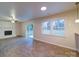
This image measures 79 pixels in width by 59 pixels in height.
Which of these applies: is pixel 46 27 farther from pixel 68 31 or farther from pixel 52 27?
pixel 68 31

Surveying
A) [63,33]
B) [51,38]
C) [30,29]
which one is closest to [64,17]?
[63,33]

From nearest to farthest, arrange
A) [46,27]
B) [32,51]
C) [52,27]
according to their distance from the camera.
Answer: [32,51] → [52,27] → [46,27]

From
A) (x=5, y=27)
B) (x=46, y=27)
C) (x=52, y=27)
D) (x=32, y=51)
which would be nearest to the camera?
(x=5, y=27)

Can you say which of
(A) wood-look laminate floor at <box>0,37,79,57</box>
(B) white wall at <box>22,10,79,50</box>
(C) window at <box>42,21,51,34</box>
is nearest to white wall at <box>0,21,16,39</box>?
(A) wood-look laminate floor at <box>0,37,79,57</box>

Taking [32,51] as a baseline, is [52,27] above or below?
above

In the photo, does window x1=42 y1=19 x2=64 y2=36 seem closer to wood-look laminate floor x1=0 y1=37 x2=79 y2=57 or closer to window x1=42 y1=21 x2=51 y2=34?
window x1=42 y1=21 x2=51 y2=34

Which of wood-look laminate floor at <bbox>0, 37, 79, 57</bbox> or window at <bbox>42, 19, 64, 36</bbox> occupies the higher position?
window at <bbox>42, 19, 64, 36</bbox>

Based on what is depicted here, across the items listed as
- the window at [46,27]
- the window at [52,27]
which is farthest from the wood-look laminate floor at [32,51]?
the window at [46,27]

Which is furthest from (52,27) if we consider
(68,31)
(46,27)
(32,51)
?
(32,51)

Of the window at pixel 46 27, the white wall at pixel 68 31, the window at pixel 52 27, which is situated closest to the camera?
the white wall at pixel 68 31

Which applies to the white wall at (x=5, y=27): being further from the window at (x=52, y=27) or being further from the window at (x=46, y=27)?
the window at (x=46, y=27)

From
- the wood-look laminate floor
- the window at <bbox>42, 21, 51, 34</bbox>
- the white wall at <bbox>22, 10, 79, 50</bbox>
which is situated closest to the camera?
the wood-look laminate floor

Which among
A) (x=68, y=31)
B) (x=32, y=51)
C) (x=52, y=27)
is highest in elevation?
(x=52, y=27)

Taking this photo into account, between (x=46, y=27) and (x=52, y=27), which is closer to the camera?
(x=52, y=27)
